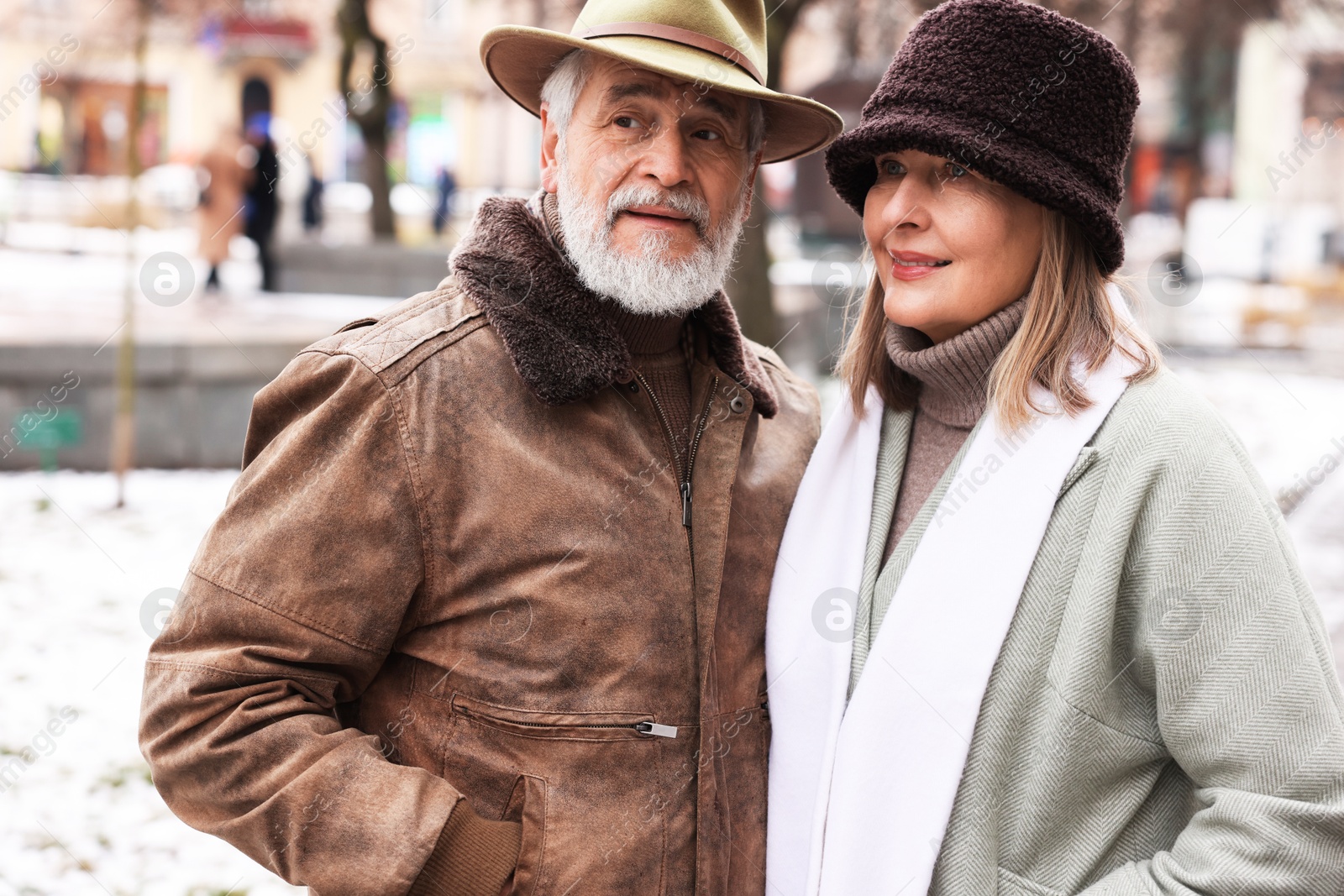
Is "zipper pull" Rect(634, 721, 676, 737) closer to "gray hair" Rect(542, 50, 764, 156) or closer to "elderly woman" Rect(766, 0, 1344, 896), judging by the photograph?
"elderly woman" Rect(766, 0, 1344, 896)

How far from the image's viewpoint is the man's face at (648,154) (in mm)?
2236

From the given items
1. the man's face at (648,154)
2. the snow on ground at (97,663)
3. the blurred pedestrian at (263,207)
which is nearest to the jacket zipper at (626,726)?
the man's face at (648,154)

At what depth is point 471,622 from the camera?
2.08 m

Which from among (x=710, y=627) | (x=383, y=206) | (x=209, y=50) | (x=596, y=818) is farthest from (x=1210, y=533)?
(x=209, y=50)

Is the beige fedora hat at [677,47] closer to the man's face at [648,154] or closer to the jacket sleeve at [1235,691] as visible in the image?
the man's face at [648,154]

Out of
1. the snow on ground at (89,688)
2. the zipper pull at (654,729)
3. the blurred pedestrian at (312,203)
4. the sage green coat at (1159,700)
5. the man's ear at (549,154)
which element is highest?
the man's ear at (549,154)

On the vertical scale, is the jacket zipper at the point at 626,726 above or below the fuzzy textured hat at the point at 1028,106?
below

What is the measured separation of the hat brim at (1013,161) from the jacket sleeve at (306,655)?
3.24ft

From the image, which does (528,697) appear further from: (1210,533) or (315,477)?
(1210,533)

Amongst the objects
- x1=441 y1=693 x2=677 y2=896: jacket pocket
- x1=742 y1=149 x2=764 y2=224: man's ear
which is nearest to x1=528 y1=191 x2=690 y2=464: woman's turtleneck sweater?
x1=742 y1=149 x2=764 y2=224: man's ear

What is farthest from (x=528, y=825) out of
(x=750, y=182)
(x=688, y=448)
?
(x=750, y=182)

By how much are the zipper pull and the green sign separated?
6.32 m

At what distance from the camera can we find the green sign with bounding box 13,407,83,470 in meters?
7.25

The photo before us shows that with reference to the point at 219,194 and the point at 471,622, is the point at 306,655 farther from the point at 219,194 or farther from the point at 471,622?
the point at 219,194
